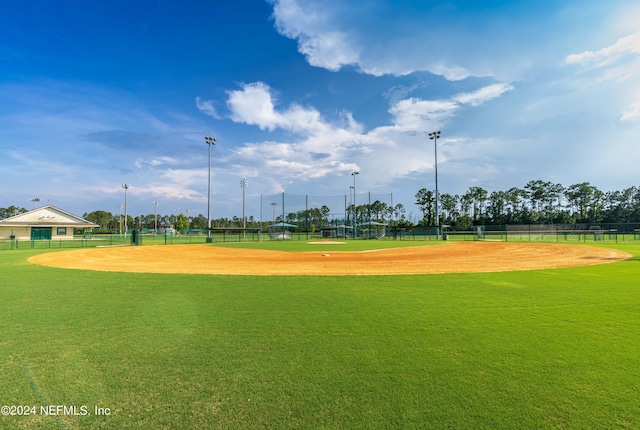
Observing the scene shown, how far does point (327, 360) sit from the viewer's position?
4.13m

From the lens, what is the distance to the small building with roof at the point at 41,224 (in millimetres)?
49281

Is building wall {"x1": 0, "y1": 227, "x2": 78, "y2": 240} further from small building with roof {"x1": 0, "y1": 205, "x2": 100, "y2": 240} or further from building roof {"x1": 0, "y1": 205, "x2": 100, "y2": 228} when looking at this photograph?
building roof {"x1": 0, "y1": 205, "x2": 100, "y2": 228}

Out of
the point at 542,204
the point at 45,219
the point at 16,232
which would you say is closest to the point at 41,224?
the point at 45,219

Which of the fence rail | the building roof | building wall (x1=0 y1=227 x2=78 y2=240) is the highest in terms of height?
the building roof

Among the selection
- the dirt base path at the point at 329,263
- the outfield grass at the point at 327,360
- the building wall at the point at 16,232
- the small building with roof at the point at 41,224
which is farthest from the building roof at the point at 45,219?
the outfield grass at the point at 327,360

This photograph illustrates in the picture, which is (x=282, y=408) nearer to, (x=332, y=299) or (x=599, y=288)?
(x=332, y=299)

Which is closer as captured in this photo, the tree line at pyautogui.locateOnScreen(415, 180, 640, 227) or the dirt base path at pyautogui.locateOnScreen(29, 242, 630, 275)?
the dirt base path at pyautogui.locateOnScreen(29, 242, 630, 275)

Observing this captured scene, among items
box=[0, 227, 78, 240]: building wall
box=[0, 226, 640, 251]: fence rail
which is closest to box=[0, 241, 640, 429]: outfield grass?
box=[0, 226, 640, 251]: fence rail

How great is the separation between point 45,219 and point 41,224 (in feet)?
7.58

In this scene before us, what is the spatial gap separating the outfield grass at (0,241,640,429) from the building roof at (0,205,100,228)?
2298 inches

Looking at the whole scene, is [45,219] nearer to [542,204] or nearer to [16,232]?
[16,232]

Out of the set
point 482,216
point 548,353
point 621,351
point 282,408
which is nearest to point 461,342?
point 548,353

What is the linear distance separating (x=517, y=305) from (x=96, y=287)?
38.7 ft

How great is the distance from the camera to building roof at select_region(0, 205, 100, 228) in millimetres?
50344
